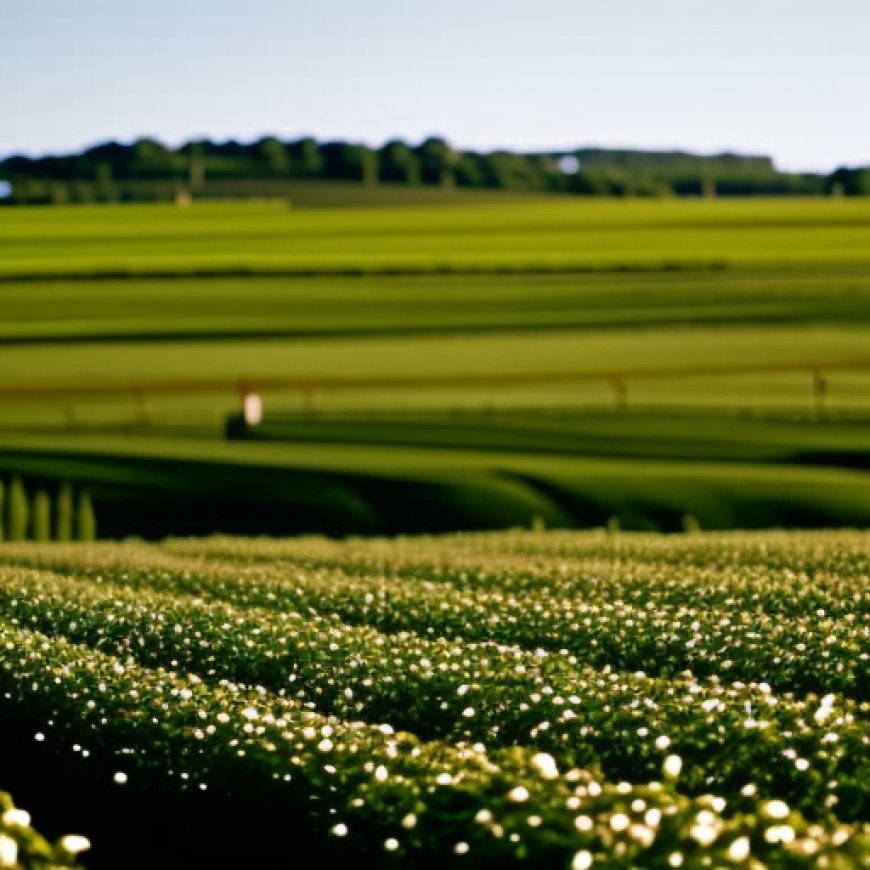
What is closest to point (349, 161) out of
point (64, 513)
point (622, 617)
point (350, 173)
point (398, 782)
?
point (350, 173)

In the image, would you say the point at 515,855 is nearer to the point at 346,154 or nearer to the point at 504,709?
the point at 504,709

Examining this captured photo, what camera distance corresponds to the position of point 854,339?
176ft

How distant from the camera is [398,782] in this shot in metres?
9.66

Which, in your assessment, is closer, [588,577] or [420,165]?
[588,577]

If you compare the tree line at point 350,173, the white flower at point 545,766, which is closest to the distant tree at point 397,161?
the tree line at point 350,173

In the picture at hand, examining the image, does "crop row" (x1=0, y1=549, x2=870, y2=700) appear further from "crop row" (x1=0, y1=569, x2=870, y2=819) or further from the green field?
the green field

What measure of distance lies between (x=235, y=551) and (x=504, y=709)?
53.4 feet

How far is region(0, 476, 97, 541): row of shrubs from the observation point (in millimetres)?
36875

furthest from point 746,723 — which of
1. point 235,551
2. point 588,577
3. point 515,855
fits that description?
point 235,551

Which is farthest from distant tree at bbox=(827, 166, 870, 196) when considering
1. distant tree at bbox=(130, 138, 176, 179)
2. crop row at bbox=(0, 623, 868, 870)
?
crop row at bbox=(0, 623, 868, 870)

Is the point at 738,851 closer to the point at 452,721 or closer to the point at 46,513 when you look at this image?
the point at 452,721

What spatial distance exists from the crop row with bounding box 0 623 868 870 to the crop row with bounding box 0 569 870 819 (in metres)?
0.52

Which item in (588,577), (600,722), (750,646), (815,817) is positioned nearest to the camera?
(815,817)

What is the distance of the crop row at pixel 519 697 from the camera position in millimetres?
10508
